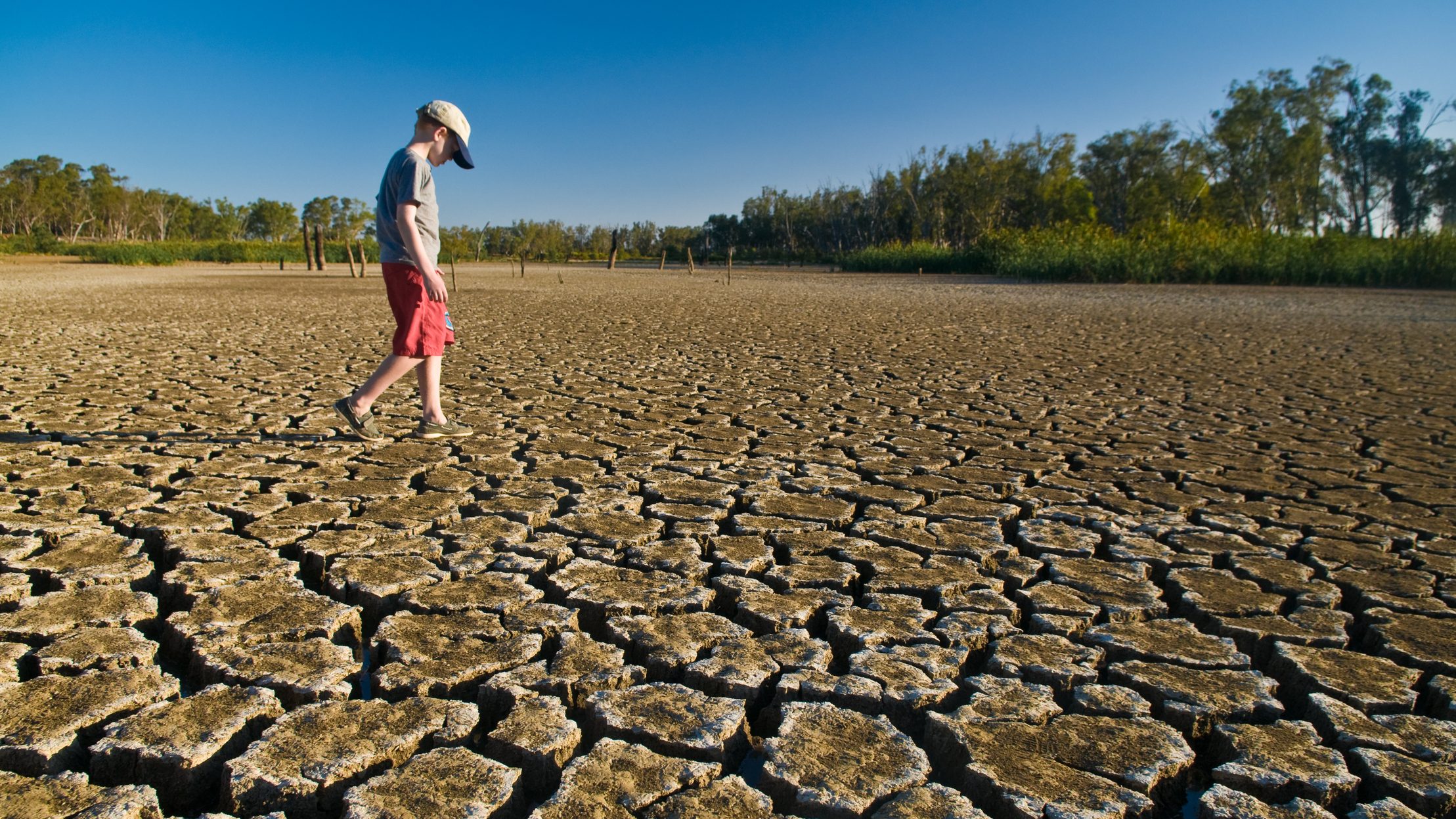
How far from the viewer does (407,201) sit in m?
3.81

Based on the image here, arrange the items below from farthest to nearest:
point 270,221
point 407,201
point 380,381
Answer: point 270,221 < point 380,381 < point 407,201

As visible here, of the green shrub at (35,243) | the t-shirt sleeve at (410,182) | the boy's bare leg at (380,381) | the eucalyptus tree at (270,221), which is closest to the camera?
the t-shirt sleeve at (410,182)

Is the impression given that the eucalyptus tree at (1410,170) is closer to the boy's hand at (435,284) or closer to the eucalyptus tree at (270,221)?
the boy's hand at (435,284)

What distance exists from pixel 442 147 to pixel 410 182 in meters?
0.27

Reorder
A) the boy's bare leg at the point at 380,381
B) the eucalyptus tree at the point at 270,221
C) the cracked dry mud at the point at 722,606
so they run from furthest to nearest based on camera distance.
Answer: the eucalyptus tree at the point at 270,221, the boy's bare leg at the point at 380,381, the cracked dry mud at the point at 722,606

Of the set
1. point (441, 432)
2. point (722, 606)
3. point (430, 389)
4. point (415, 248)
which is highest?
point (415, 248)

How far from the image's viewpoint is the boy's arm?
382 cm

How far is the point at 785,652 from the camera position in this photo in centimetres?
212

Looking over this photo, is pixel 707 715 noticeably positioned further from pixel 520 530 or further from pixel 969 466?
pixel 969 466

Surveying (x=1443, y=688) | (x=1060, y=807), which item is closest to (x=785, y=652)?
(x=1060, y=807)

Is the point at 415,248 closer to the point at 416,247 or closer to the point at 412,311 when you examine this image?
the point at 416,247

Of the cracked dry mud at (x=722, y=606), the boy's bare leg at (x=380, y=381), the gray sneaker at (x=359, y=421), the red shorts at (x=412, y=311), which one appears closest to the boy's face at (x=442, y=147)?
the red shorts at (x=412, y=311)

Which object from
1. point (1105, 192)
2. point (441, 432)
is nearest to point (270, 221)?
point (1105, 192)

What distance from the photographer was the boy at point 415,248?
3.86m
